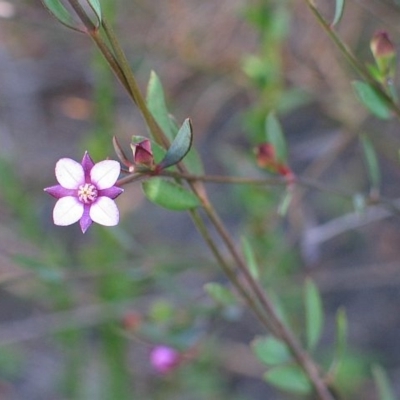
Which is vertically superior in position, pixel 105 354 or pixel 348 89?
pixel 348 89

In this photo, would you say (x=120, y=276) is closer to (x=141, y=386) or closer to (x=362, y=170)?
(x=141, y=386)

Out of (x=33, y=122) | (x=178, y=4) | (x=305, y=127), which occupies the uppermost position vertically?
(x=33, y=122)

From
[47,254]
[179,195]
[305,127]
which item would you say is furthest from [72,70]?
[179,195]

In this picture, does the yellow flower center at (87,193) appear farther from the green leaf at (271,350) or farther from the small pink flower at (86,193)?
the green leaf at (271,350)

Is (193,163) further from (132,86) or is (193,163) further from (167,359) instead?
(167,359)

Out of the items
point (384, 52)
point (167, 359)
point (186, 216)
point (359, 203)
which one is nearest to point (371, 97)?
point (384, 52)

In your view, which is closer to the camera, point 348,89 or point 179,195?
point 179,195

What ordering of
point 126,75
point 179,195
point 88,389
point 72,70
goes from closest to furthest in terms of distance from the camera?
point 126,75, point 179,195, point 88,389, point 72,70
